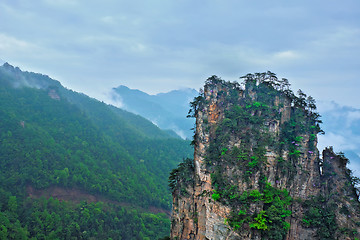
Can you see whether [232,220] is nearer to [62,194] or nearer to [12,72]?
[62,194]

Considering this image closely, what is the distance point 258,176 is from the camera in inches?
694

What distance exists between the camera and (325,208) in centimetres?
1875

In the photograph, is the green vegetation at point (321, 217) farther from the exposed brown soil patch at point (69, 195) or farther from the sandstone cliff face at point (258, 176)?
the exposed brown soil patch at point (69, 195)

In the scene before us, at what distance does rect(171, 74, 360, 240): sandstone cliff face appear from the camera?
679 inches

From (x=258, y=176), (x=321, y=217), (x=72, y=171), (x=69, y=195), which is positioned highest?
(x=258, y=176)

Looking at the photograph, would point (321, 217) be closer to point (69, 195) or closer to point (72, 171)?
point (69, 195)

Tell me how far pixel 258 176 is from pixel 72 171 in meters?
49.7

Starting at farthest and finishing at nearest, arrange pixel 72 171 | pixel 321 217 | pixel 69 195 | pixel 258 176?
pixel 72 171, pixel 69 195, pixel 321 217, pixel 258 176

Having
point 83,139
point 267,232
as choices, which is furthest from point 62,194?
point 267,232

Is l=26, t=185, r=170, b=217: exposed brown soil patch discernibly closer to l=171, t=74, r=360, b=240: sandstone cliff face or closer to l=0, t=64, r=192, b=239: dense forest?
l=0, t=64, r=192, b=239: dense forest

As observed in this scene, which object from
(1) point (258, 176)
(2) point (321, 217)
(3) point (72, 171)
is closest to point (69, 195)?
(3) point (72, 171)

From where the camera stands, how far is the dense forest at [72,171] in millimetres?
39188

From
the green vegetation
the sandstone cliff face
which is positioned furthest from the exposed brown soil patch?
the green vegetation

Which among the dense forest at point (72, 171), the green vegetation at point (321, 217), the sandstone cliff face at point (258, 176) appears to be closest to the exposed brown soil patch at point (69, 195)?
the dense forest at point (72, 171)
